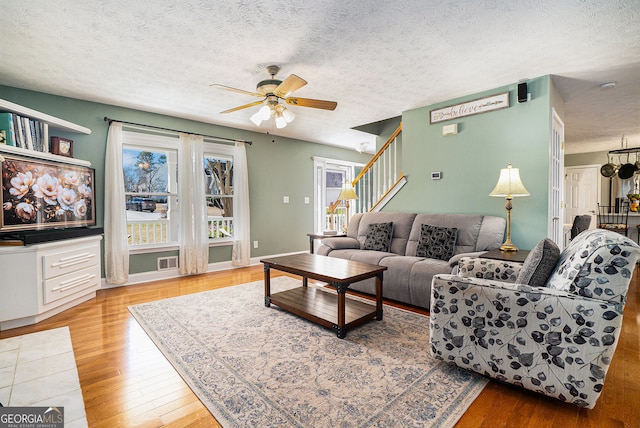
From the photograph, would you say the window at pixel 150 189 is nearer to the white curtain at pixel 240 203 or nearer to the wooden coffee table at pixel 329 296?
the white curtain at pixel 240 203

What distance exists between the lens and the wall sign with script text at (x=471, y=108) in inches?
139

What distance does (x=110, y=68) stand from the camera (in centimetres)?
300

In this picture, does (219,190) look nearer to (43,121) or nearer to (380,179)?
(43,121)

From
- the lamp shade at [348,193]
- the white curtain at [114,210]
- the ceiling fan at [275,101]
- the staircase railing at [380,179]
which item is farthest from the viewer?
the lamp shade at [348,193]

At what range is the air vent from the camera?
14.9 ft

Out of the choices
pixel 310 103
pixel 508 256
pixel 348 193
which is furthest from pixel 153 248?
pixel 508 256

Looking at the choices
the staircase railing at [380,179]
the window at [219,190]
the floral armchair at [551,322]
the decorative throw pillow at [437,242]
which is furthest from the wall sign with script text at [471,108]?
the window at [219,190]

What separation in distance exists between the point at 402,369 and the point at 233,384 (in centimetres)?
108

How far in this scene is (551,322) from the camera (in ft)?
5.19

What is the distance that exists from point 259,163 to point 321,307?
3512mm

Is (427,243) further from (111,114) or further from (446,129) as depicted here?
(111,114)

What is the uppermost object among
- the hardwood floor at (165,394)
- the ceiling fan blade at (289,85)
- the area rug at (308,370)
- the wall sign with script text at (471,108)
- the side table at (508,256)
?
the wall sign with script text at (471,108)

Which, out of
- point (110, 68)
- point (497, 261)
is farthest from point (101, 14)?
point (497, 261)

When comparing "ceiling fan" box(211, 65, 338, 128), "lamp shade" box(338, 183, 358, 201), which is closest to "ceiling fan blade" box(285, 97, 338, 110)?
"ceiling fan" box(211, 65, 338, 128)
